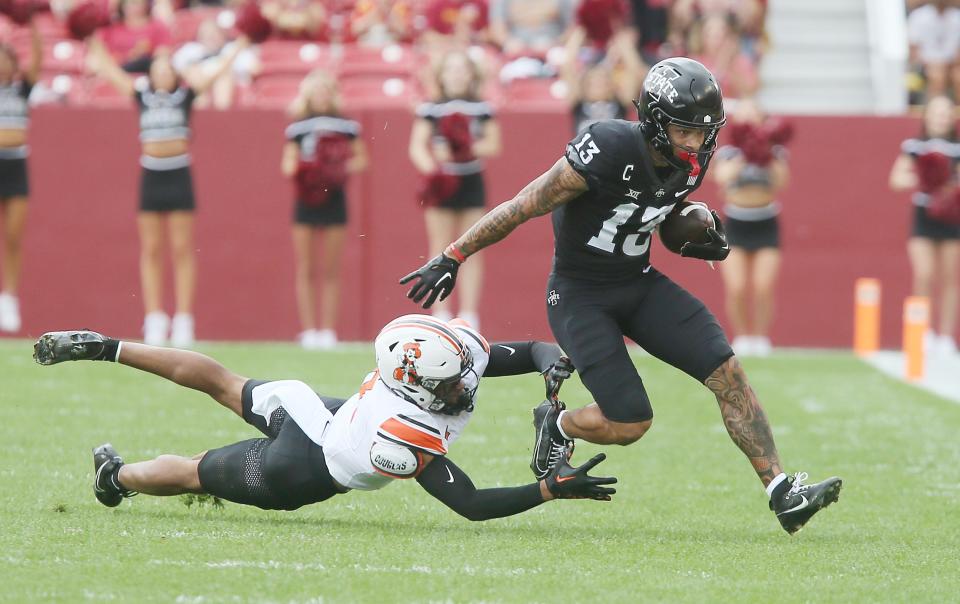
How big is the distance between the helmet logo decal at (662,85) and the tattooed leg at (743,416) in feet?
3.44

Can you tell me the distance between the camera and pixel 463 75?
12258 mm

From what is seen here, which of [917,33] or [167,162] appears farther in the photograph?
[917,33]

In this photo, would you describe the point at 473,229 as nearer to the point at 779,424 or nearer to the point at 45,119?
the point at 779,424

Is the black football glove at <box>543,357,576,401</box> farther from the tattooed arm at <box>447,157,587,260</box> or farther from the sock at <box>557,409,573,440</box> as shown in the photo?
the tattooed arm at <box>447,157,587,260</box>

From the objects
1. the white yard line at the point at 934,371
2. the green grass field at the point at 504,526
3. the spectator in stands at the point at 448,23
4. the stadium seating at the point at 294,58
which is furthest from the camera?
the stadium seating at the point at 294,58

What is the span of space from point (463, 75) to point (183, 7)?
4.64 meters

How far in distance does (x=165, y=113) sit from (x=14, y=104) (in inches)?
54.5

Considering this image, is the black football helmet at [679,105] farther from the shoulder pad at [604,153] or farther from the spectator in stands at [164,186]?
the spectator in stands at [164,186]

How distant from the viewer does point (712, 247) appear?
6043 millimetres

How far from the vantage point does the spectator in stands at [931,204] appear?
41.6 ft

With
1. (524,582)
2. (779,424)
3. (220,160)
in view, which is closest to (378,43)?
(220,160)

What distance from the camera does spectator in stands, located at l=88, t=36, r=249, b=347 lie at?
40.0 ft

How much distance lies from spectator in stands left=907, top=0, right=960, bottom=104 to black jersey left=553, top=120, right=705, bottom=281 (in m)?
9.07

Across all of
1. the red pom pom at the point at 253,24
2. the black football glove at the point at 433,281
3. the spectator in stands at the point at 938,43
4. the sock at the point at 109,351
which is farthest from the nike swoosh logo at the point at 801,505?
the spectator in stands at the point at 938,43
